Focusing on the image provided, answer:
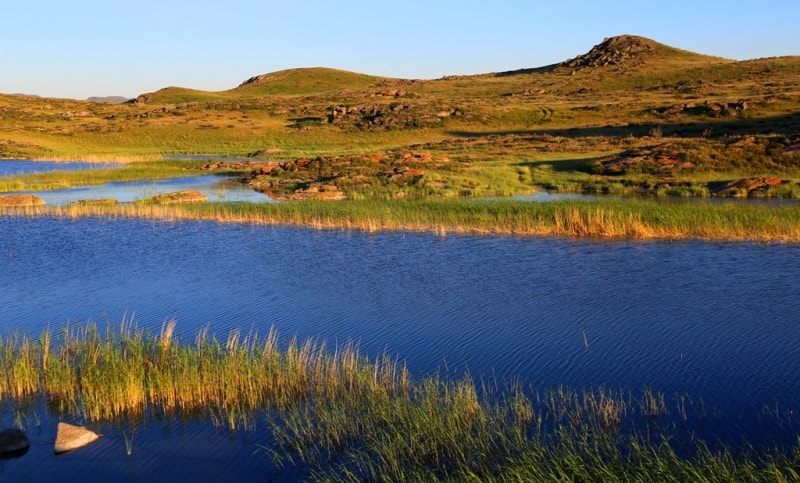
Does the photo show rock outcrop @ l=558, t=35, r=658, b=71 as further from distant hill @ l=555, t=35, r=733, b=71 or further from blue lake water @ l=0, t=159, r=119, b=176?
blue lake water @ l=0, t=159, r=119, b=176

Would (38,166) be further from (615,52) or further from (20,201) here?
(615,52)

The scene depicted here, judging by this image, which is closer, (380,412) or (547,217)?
(380,412)

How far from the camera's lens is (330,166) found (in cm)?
4897

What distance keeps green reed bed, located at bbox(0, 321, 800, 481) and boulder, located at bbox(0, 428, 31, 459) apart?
1.08m

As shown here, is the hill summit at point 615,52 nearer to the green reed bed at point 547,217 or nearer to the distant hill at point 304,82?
the distant hill at point 304,82

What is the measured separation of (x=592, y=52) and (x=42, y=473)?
5980 inches

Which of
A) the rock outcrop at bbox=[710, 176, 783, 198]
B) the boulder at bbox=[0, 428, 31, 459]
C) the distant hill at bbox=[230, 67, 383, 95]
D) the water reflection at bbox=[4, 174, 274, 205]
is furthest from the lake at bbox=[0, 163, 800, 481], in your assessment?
the distant hill at bbox=[230, 67, 383, 95]

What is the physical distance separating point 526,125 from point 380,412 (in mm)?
74038

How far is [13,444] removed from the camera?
10.5m

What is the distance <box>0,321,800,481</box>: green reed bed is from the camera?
361 inches

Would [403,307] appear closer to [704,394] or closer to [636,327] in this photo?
[636,327]

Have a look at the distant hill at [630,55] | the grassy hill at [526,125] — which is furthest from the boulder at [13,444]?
the distant hill at [630,55]

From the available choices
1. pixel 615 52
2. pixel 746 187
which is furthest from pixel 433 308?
pixel 615 52

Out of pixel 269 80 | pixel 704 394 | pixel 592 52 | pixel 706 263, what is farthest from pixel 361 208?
pixel 269 80
